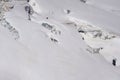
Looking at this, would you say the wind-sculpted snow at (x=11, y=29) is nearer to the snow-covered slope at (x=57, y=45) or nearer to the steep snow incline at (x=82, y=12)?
the snow-covered slope at (x=57, y=45)

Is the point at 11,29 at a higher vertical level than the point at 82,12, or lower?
higher

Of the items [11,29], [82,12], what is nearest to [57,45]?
[11,29]

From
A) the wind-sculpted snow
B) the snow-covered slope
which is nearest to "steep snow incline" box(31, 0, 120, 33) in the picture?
the snow-covered slope

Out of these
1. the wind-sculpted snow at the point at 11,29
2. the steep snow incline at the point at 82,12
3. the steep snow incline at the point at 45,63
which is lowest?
the steep snow incline at the point at 82,12

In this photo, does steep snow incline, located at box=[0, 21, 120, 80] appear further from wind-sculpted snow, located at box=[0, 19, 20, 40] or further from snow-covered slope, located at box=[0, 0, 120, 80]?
wind-sculpted snow, located at box=[0, 19, 20, 40]

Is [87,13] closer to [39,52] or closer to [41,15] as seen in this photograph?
[41,15]

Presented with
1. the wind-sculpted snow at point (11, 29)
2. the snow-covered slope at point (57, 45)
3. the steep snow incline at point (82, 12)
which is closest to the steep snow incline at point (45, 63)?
the snow-covered slope at point (57, 45)

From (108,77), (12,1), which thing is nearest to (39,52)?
(108,77)

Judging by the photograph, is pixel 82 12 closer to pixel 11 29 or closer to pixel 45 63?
pixel 11 29
